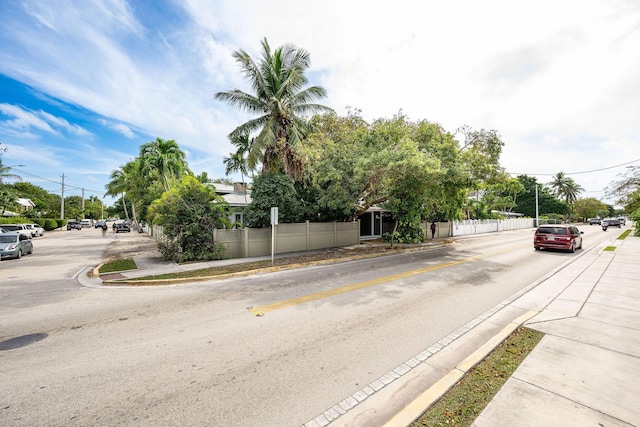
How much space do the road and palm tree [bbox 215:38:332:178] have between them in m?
8.44

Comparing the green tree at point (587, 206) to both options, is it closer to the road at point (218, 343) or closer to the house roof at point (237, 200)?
the road at point (218, 343)

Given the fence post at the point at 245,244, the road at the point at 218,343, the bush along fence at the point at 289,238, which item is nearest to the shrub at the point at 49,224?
the bush along fence at the point at 289,238

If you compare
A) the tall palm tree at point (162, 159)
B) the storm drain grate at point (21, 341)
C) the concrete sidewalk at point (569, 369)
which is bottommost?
the storm drain grate at point (21, 341)

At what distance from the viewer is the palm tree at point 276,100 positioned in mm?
15266

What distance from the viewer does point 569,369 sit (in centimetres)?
359

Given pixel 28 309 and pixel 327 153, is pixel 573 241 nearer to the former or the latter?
pixel 327 153

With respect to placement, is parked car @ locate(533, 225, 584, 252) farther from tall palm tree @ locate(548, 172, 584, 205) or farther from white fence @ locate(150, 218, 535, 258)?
tall palm tree @ locate(548, 172, 584, 205)

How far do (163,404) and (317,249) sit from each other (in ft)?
44.7

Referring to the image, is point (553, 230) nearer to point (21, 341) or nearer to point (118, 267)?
point (21, 341)

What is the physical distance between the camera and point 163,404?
3.13m

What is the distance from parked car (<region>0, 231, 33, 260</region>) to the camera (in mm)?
14791

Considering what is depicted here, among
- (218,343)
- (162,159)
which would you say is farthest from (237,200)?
(218,343)

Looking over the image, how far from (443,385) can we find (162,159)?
92.0ft

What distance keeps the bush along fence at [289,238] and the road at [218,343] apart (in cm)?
478
